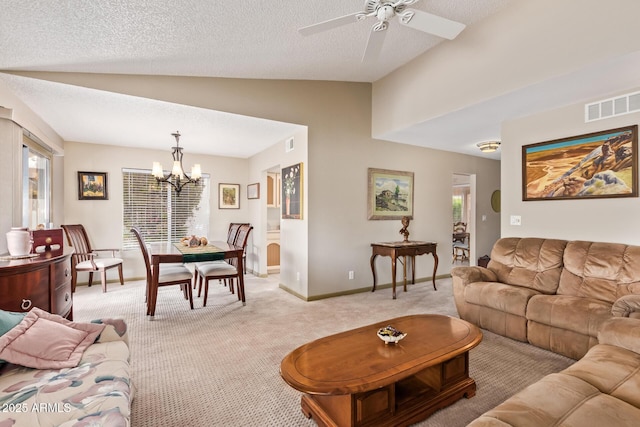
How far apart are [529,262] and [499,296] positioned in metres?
0.61

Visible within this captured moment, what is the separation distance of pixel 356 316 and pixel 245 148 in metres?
3.54

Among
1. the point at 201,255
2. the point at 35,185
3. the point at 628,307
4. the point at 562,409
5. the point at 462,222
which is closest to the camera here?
the point at 562,409

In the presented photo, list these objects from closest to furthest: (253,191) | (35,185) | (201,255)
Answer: (201,255) → (35,185) → (253,191)

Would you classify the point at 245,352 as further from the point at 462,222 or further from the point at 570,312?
the point at 462,222

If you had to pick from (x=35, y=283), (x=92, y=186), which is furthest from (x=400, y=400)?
(x=92, y=186)

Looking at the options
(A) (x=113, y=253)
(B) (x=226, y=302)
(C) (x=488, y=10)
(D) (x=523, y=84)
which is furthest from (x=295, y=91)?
(A) (x=113, y=253)

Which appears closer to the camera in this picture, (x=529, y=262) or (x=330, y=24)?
(x=330, y=24)

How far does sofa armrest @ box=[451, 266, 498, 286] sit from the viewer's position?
11.0 feet

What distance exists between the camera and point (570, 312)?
2533 millimetres

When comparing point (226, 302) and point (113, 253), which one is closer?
point (226, 302)

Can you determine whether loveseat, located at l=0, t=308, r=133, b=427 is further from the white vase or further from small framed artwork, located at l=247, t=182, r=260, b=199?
small framed artwork, located at l=247, t=182, r=260, b=199

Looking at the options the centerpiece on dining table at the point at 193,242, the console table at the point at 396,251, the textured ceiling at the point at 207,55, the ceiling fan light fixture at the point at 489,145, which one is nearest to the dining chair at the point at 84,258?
the centerpiece on dining table at the point at 193,242

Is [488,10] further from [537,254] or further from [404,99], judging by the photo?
[537,254]

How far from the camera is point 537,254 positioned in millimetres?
3234
